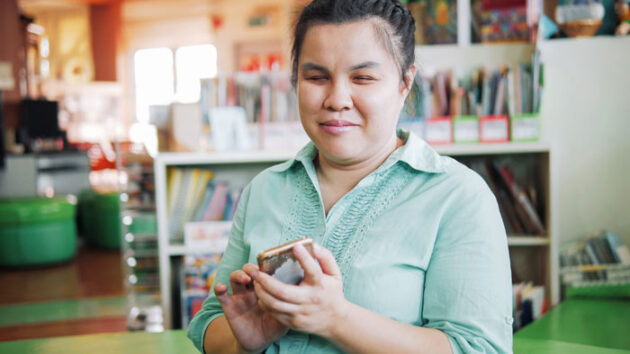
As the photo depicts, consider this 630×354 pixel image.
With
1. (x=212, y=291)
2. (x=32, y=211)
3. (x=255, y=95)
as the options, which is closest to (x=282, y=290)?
(x=212, y=291)

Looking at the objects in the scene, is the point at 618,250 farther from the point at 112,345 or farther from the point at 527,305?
the point at 112,345

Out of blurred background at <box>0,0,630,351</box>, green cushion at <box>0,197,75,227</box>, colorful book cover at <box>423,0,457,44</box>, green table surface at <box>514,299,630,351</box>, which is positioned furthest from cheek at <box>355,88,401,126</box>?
green cushion at <box>0,197,75,227</box>

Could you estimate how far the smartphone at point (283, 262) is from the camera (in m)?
0.79

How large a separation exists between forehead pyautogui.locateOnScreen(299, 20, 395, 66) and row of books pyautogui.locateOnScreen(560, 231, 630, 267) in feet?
6.21

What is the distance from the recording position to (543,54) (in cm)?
255

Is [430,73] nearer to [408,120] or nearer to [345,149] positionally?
[408,120]

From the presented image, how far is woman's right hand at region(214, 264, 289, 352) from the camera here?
0.90 metres

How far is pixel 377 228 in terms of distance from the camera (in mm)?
944

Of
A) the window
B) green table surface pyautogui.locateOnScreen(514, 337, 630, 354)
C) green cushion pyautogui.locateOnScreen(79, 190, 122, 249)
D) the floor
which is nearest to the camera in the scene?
green table surface pyautogui.locateOnScreen(514, 337, 630, 354)

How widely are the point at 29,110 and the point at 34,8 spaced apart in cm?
418

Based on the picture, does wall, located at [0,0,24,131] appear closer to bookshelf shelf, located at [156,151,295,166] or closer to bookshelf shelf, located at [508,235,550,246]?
bookshelf shelf, located at [156,151,295,166]

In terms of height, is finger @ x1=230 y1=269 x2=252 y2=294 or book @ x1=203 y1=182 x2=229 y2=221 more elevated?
finger @ x1=230 y1=269 x2=252 y2=294

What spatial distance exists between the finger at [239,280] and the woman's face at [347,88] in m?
0.26

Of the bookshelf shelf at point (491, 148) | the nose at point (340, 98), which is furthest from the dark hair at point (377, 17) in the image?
the bookshelf shelf at point (491, 148)
